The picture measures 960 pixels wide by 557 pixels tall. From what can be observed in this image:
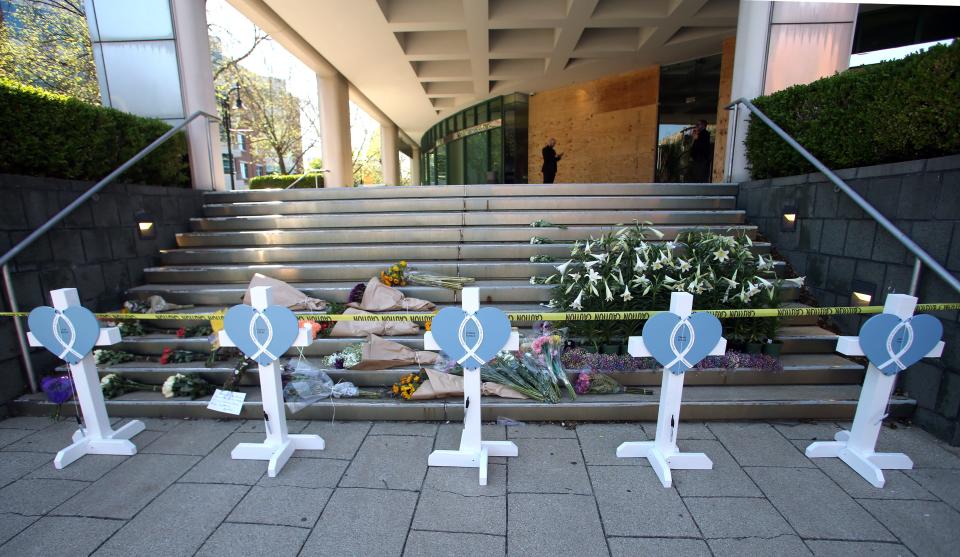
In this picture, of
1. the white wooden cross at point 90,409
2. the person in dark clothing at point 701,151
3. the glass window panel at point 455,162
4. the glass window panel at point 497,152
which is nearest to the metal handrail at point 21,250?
the white wooden cross at point 90,409

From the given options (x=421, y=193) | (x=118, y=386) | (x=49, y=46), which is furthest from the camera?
(x=49, y=46)

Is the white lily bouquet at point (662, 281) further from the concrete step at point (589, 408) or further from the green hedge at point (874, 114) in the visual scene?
the green hedge at point (874, 114)

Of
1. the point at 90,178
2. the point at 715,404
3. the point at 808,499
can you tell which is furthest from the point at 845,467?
the point at 90,178

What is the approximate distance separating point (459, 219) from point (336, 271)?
6.63 ft

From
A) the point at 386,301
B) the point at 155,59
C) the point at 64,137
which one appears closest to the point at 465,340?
the point at 386,301

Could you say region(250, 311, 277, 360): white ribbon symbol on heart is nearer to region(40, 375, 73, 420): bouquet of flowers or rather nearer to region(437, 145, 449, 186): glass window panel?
region(40, 375, 73, 420): bouquet of flowers

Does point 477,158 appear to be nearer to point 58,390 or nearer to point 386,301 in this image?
point 386,301

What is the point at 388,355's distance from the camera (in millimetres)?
3988

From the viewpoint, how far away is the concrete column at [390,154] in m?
22.4

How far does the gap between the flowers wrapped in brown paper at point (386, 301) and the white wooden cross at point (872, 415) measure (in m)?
3.78

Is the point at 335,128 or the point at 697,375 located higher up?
the point at 335,128

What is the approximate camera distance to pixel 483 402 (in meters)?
3.56

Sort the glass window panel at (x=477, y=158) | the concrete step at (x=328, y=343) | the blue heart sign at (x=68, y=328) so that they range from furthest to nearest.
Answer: the glass window panel at (x=477, y=158)
the concrete step at (x=328, y=343)
the blue heart sign at (x=68, y=328)

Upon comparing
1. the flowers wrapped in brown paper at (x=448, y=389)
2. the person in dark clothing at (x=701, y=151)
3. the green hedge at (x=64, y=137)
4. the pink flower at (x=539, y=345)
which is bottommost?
the flowers wrapped in brown paper at (x=448, y=389)
